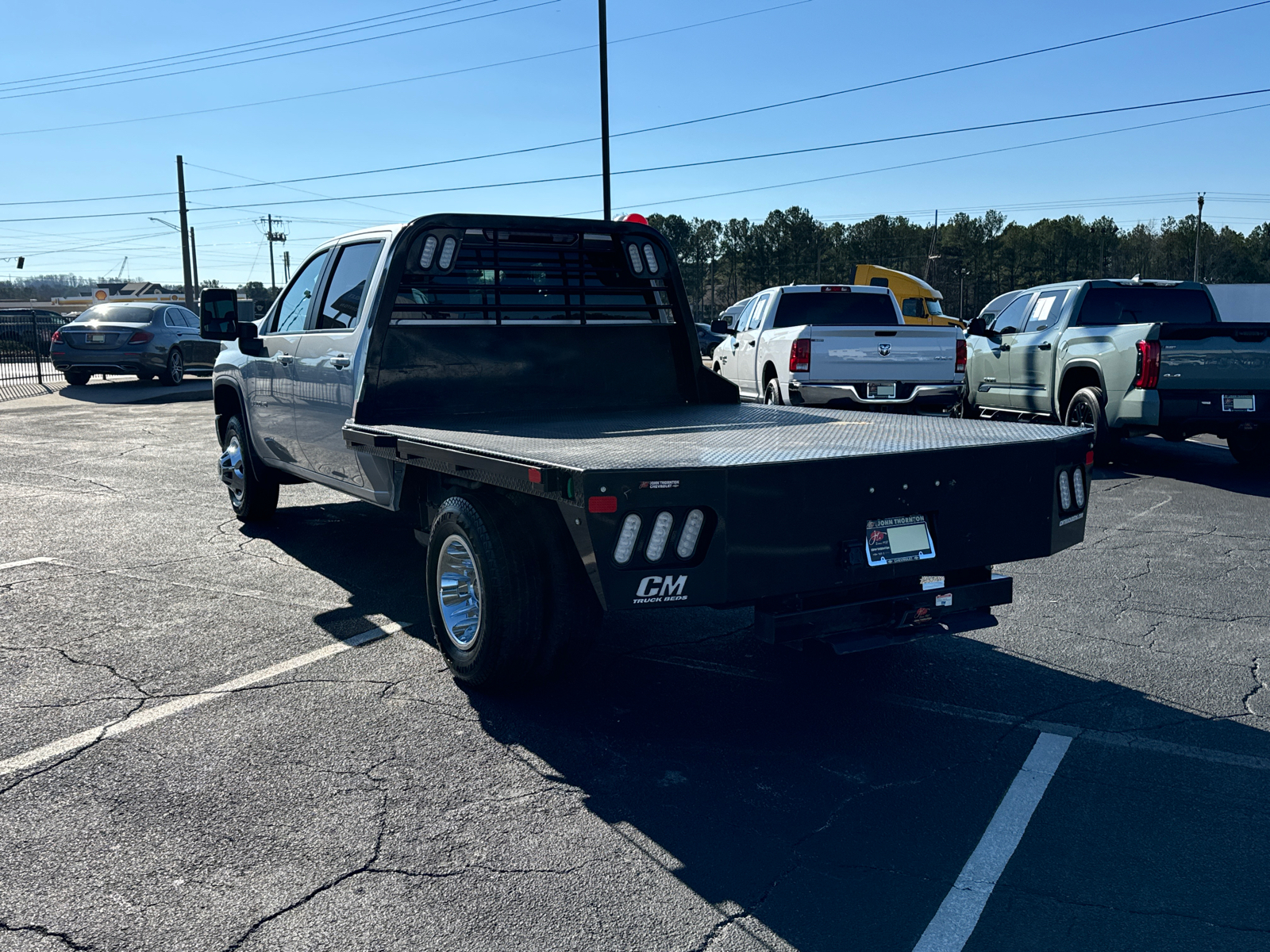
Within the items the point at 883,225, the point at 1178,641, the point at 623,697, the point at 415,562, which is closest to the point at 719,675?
the point at 623,697

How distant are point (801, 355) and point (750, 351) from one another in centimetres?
246

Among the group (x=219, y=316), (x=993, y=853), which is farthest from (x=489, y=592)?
(x=219, y=316)

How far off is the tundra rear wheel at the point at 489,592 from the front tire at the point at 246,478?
395 cm

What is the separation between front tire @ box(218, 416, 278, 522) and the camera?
8203 mm

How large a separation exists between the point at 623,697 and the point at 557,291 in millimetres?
2873

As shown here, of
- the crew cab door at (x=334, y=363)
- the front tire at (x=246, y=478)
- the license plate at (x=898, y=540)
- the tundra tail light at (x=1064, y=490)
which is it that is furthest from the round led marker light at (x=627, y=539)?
the front tire at (x=246, y=478)

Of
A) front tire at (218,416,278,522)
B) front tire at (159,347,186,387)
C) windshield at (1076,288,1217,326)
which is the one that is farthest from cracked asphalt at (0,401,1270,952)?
front tire at (159,347,186,387)

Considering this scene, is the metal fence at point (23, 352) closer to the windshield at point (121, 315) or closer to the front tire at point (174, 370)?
the windshield at point (121, 315)

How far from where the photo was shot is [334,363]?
6.36m

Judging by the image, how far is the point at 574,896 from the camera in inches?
119

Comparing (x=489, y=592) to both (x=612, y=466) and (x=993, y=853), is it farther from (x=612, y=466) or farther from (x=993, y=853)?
(x=993, y=853)

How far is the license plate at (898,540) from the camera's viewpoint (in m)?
4.07

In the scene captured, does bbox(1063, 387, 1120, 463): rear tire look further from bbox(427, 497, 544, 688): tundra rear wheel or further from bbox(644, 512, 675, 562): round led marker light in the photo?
bbox(644, 512, 675, 562): round led marker light

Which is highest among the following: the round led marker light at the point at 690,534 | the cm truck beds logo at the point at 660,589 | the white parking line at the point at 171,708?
the round led marker light at the point at 690,534
